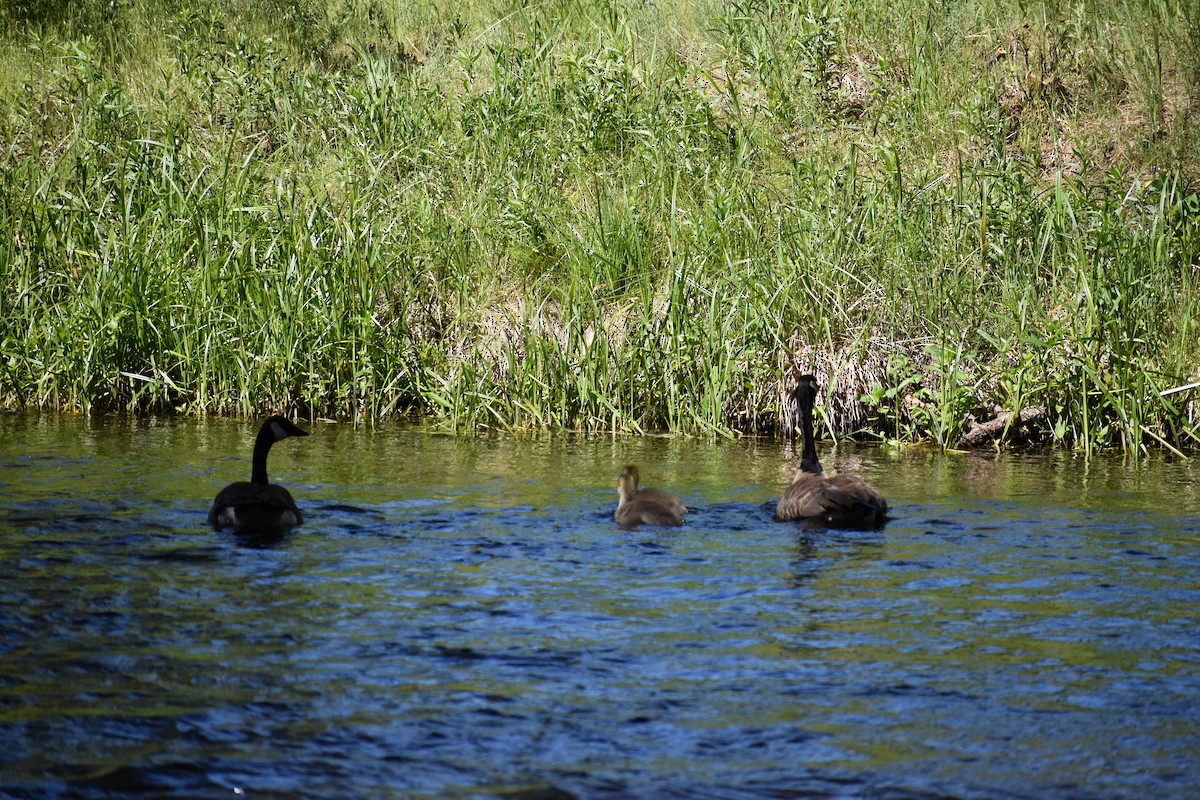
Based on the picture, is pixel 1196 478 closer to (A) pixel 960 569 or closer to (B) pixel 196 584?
(A) pixel 960 569

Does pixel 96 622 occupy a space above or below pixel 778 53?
below

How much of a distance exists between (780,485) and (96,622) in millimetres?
5172

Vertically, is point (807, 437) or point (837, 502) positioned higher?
point (807, 437)

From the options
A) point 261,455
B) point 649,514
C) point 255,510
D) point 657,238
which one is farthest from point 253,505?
point 657,238

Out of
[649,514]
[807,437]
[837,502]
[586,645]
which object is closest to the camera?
Answer: [586,645]

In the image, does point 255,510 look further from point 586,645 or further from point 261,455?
point 586,645

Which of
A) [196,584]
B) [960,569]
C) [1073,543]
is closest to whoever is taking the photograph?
[196,584]

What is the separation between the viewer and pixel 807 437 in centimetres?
912

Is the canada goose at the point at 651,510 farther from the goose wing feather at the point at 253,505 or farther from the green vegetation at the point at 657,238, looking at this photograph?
the green vegetation at the point at 657,238

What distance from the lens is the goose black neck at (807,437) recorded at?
8867 millimetres

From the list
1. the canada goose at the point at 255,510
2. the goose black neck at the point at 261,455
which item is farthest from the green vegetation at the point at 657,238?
the canada goose at the point at 255,510

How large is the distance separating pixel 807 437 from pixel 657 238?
15.5 feet

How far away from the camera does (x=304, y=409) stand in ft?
42.3

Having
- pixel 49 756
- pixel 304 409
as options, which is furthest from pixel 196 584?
pixel 304 409
